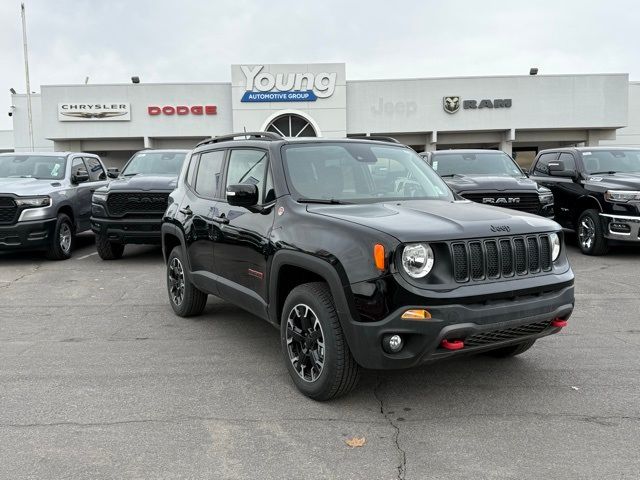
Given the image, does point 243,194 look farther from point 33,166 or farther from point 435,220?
point 33,166

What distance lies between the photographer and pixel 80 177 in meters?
10.9

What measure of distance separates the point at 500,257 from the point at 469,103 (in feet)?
96.8

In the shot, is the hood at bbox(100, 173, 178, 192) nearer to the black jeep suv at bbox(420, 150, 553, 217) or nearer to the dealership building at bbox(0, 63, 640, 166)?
the black jeep suv at bbox(420, 150, 553, 217)

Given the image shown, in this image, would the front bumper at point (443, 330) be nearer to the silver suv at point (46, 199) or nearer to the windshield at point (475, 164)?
the windshield at point (475, 164)

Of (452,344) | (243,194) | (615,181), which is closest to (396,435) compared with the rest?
(452,344)

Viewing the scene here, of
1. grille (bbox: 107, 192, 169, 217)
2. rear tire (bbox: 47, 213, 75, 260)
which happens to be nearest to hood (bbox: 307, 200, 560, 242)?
grille (bbox: 107, 192, 169, 217)

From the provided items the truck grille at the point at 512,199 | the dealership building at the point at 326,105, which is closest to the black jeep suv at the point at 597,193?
the truck grille at the point at 512,199

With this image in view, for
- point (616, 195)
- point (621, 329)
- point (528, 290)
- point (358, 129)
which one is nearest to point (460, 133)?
point (358, 129)

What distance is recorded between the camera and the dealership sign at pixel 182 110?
30906 millimetres

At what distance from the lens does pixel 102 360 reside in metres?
4.86

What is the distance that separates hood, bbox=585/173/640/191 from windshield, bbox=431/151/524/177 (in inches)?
49.2

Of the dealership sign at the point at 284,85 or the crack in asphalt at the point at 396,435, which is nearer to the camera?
the crack in asphalt at the point at 396,435

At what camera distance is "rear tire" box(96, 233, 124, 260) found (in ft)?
32.2

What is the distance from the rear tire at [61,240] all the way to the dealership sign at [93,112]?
72.3 ft
